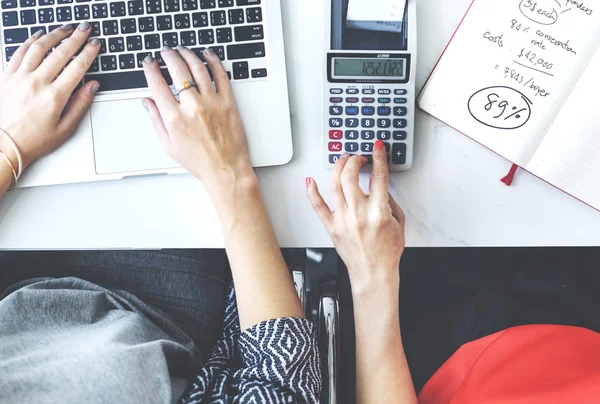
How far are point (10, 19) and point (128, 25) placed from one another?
0.15 metres

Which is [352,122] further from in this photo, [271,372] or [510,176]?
[271,372]

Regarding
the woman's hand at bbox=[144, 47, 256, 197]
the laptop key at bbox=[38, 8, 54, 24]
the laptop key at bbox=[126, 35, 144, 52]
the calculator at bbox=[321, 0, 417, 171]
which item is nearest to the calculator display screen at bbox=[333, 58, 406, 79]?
the calculator at bbox=[321, 0, 417, 171]

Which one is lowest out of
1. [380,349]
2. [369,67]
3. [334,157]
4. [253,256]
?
[380,349]

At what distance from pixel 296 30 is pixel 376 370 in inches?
17.6

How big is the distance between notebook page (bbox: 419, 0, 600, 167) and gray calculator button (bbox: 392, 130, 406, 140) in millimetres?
54

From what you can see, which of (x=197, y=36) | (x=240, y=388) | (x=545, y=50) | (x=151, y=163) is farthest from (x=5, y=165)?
(x=545, y=50)

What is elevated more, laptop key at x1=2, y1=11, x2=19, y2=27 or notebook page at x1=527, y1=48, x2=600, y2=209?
laptop key at x1=2, y1=11, x2=19, y2=27

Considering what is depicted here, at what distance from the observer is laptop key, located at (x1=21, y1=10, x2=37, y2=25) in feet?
2.13

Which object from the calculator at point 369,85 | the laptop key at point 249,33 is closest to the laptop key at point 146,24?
the laptop key at point 249,33

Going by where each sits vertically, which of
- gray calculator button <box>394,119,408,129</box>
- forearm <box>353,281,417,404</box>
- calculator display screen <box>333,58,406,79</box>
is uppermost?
calculator display screen <box>333,58,406,79</box>

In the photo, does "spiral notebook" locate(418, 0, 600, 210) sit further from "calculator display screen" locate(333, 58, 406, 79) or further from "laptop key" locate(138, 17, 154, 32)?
"laptop key" locate(138, 17, 154, 32)

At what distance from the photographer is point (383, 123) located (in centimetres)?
63

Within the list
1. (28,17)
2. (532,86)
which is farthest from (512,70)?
(28,17)

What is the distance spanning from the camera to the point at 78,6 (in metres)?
0.65
